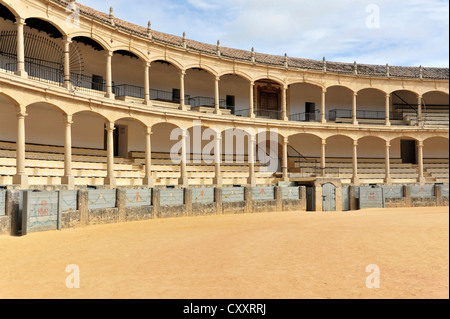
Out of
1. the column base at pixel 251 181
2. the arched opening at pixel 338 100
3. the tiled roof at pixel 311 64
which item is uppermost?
the tiled roof at pixel 311 64

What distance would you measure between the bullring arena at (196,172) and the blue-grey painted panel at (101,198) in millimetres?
64

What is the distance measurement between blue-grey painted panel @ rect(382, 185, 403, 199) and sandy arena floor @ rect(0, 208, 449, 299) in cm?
1163

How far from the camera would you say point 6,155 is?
1747cm

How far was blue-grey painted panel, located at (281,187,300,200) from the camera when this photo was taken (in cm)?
2133

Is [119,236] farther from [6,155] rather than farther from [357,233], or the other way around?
[6,155]

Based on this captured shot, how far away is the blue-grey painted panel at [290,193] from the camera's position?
840 inches

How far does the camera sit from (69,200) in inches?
518

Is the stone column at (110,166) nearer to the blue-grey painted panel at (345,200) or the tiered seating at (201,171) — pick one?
the tiered seating at (201,171)

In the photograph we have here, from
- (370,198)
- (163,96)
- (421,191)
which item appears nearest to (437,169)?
(421,191)

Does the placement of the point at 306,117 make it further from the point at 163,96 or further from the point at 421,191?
the point at 163,96

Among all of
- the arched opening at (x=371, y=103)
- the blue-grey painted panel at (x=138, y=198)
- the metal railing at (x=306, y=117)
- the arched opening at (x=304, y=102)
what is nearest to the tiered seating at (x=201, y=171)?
the metal railing at (x=306, y=117)

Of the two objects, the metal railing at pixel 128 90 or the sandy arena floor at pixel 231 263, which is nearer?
the sandy arena floor at pixel 231 263

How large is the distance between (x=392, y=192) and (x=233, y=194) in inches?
398

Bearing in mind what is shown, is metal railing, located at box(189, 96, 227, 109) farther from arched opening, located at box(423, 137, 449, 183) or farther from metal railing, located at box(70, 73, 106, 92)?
arched opening, located at box(423, 137, 449, 183)
